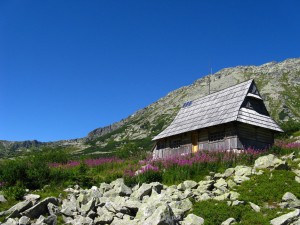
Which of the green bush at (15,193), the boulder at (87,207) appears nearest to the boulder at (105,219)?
the boulder at (87,207)

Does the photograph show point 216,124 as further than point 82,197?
Yes

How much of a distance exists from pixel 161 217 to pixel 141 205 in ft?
7.08

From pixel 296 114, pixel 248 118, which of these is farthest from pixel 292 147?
pixel 296 114

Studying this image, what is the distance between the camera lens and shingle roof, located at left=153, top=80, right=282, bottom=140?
1139 inches

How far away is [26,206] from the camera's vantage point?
1432cm

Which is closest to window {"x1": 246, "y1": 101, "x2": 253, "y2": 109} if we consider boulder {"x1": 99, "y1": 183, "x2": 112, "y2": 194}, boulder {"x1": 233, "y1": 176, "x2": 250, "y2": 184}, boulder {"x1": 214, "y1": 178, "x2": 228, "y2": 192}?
boulder {"x1": 233, "y1": 176, "x2": 250, "y2": 184}

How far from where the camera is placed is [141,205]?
13.1 metres

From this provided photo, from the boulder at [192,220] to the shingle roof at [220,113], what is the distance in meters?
16.1

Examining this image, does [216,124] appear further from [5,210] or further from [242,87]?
[5,210]

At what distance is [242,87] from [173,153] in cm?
892

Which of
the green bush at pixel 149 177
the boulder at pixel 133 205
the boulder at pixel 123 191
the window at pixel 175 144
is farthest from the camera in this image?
the window at pixel 175 144

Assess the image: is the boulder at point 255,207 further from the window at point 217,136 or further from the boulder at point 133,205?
the window at point 217,136

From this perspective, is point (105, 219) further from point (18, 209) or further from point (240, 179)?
point (240, 179)

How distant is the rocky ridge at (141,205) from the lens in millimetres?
11992
